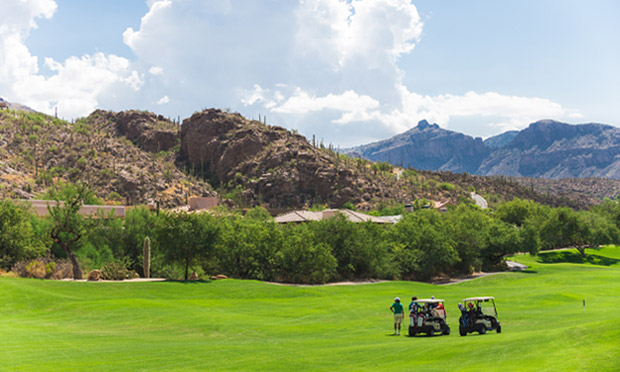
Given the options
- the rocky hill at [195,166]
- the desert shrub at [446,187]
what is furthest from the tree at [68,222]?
the desert shrub at [446,187]

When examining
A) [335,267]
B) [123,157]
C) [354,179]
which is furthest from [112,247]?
[354,179]

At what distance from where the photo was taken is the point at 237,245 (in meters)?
52.0

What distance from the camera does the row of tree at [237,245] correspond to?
1781 inches

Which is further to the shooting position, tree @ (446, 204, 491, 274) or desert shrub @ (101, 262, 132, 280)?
tree @ (446, 204, 491, 274)

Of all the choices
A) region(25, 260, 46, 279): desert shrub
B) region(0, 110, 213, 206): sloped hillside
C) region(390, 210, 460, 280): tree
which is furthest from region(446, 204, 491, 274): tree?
region(0, 110, 213, 206): sloped hillside

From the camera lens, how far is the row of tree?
4525 centimetres

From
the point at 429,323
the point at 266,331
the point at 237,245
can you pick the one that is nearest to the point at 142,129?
the point at 237,245

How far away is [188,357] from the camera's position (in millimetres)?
17859

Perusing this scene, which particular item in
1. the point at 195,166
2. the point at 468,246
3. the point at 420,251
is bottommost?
the point at 420,251

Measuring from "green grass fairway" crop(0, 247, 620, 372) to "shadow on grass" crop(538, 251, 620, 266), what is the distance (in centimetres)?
5630

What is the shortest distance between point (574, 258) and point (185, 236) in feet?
277

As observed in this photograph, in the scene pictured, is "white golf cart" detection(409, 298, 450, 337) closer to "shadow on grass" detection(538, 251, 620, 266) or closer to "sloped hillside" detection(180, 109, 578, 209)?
"shadow on grass" detection(538, 251, 620, 266)

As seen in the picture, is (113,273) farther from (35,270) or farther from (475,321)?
(475,321)

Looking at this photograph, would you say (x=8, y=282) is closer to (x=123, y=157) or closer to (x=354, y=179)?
(x=123, y=157)
